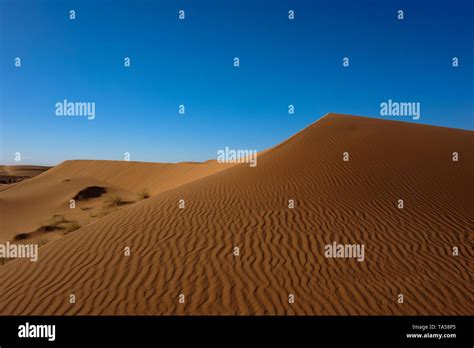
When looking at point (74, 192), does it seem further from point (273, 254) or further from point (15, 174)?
point (15, 174)

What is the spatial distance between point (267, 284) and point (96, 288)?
3.43m

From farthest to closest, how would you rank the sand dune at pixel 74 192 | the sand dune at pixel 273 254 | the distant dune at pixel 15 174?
the distant dune at pixel 15 174 < the sand dune at pixel 74 192 < the sand dune at pixel 273 254

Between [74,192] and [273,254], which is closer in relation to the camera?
[273,254]

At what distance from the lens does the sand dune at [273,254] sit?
17.0ft

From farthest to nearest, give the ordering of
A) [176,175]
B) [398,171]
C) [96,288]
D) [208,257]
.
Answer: [176,175]
[398,171]
[208,257]
[96,288]

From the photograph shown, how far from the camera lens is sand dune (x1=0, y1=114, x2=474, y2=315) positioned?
17.0 ft

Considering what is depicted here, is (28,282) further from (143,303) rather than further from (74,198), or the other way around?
(74,198)

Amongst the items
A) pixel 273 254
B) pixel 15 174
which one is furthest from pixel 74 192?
pixel 15 174

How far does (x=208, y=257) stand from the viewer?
6625 millimetres

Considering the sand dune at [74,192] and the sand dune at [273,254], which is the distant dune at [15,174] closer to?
the sand dune at [74,192]

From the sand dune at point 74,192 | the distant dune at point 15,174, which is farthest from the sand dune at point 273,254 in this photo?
the distant dune at point 15,174

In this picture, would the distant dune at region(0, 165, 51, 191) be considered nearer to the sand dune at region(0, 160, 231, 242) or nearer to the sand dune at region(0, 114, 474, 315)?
the sand dune at region(0, 160, 231, 242)

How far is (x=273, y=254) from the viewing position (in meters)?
6.72
